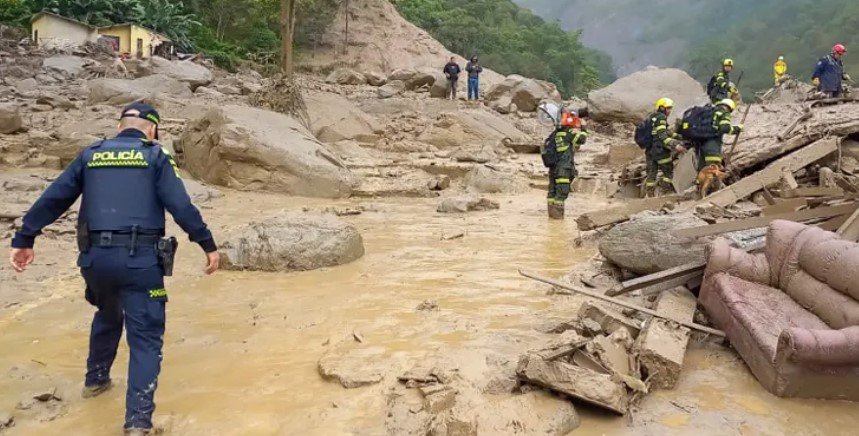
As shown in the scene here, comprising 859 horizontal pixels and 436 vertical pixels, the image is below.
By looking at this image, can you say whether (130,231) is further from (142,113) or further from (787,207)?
(787,207)

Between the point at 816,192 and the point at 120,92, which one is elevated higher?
the point at 120,92

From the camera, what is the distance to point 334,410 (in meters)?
3.29

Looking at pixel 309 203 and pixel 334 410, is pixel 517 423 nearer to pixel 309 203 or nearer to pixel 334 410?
pixel 334 410

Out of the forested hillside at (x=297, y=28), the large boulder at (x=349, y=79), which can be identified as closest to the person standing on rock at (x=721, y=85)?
the large boulder at (x=349, y=79)

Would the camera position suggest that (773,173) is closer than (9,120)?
Yes

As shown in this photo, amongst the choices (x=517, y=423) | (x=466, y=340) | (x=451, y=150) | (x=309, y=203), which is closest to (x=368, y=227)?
(x=309, y=203)

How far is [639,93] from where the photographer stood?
19781 millimetres

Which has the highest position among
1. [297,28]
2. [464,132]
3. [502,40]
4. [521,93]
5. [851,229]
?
[502,40]

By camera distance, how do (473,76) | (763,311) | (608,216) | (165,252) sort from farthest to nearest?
(473,76) < (608,216) < (763,311) < (165,252)

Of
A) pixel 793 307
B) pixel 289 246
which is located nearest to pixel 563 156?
pixel 289 246

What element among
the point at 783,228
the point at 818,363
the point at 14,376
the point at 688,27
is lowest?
the point at 14,376

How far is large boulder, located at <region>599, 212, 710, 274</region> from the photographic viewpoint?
197 inches

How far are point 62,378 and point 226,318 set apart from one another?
1250 millimetres

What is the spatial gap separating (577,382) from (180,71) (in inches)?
851
